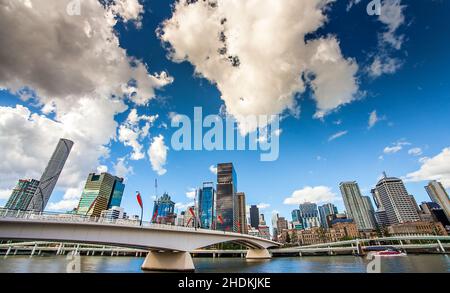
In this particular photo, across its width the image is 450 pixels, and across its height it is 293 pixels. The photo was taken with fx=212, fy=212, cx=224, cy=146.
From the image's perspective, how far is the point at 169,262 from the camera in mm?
29281

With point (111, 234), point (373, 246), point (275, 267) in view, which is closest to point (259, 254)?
point (275, 267)

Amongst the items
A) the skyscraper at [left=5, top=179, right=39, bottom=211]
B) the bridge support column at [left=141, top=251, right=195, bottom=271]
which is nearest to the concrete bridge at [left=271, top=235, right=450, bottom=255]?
the bridge support column at [left=141, top=251, right=195, bottom=271]

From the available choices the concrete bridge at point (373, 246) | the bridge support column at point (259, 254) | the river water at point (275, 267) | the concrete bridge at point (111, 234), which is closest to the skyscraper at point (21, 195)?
the river water at point (275, 267)

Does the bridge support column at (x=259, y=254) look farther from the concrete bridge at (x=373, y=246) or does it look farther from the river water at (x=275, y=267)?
the river water at (x=275, y=267)

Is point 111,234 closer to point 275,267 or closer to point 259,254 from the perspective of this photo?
point 275,267

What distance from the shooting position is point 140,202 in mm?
27500

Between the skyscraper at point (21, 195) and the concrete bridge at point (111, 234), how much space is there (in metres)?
211

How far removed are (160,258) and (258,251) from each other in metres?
53.3

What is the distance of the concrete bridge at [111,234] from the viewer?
17297mm

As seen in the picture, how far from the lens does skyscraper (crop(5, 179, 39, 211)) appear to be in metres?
176

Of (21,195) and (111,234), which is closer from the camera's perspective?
(111,234)

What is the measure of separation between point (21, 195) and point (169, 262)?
754 ft
